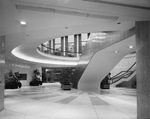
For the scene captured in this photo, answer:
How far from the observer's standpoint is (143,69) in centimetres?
496

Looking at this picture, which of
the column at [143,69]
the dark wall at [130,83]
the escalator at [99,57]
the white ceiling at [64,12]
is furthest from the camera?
the dark wall at [130,83]

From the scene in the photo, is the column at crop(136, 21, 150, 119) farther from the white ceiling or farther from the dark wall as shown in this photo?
the dark wall

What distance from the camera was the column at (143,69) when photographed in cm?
483

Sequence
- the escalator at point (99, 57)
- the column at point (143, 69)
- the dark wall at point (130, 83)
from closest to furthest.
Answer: the column at point (143, 69)
the escalator at point (99, 57)
the dark wall at point (130, 83)

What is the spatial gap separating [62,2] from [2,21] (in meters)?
2.35

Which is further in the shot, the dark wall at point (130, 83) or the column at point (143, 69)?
the dark wall at point (130, 83)

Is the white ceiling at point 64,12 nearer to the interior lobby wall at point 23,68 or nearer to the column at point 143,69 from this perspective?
the column at point 143,69

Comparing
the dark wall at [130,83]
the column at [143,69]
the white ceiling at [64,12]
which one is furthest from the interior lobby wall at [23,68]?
the column at [143,69]

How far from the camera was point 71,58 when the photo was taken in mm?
26609

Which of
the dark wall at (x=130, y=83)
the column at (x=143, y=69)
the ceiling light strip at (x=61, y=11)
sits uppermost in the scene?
the ceiling light strip at (x=61, y=11)

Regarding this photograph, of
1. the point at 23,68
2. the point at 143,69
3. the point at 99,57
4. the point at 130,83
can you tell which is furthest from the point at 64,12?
the point at 23,68

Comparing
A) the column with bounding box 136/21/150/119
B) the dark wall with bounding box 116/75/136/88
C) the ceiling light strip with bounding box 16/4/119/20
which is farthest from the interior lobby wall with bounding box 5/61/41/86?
the column with bounding box 136/21/150/119

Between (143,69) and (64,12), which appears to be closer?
(64,12)

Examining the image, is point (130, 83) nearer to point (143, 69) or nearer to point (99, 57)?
point (99, 57)
